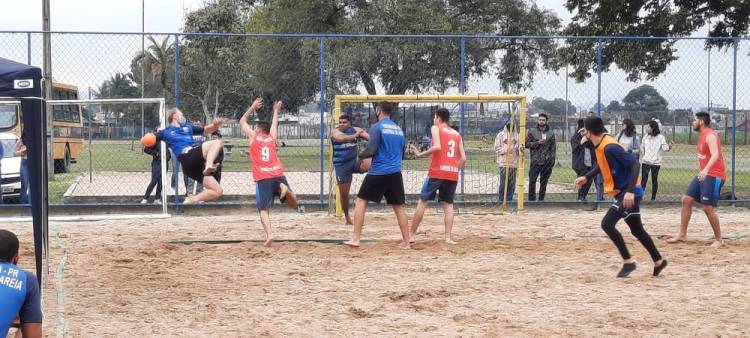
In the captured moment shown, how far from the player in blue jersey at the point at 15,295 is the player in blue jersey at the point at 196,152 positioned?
22.9 ft

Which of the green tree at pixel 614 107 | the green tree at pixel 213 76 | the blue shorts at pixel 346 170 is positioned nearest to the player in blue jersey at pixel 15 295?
the blue shorts at pixel 346 170

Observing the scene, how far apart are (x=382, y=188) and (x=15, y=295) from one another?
7254 mm

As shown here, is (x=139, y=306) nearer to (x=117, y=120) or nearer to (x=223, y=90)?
(x=223, y=90)

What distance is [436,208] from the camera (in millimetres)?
17469

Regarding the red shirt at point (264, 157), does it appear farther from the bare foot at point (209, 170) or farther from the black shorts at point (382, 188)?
the black shorts at point (382, 188)

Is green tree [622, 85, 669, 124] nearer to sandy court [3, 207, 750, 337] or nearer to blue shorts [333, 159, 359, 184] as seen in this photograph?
sandy court [3, 207, 750, 337]

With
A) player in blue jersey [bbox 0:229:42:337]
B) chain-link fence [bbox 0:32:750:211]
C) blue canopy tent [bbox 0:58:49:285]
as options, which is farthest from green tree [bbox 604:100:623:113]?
player in blue jersey [bbox 0:229:42:337]

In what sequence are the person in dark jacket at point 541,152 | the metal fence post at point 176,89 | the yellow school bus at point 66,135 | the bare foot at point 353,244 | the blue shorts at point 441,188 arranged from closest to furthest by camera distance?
the bare foot at point 353,244 < the blue shorts at point 441,188 < the metal fence post at point 176,89 < the person in dark jacket at point 541,152 < the yellow school bus at point 66,135

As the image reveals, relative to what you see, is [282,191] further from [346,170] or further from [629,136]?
[629,136]

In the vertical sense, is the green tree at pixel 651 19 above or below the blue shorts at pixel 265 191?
above

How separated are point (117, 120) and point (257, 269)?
43.6 feet

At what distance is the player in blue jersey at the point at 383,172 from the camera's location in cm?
1201

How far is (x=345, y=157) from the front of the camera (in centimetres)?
1470

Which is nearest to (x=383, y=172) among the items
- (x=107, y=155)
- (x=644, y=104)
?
(x=644, y=104)
